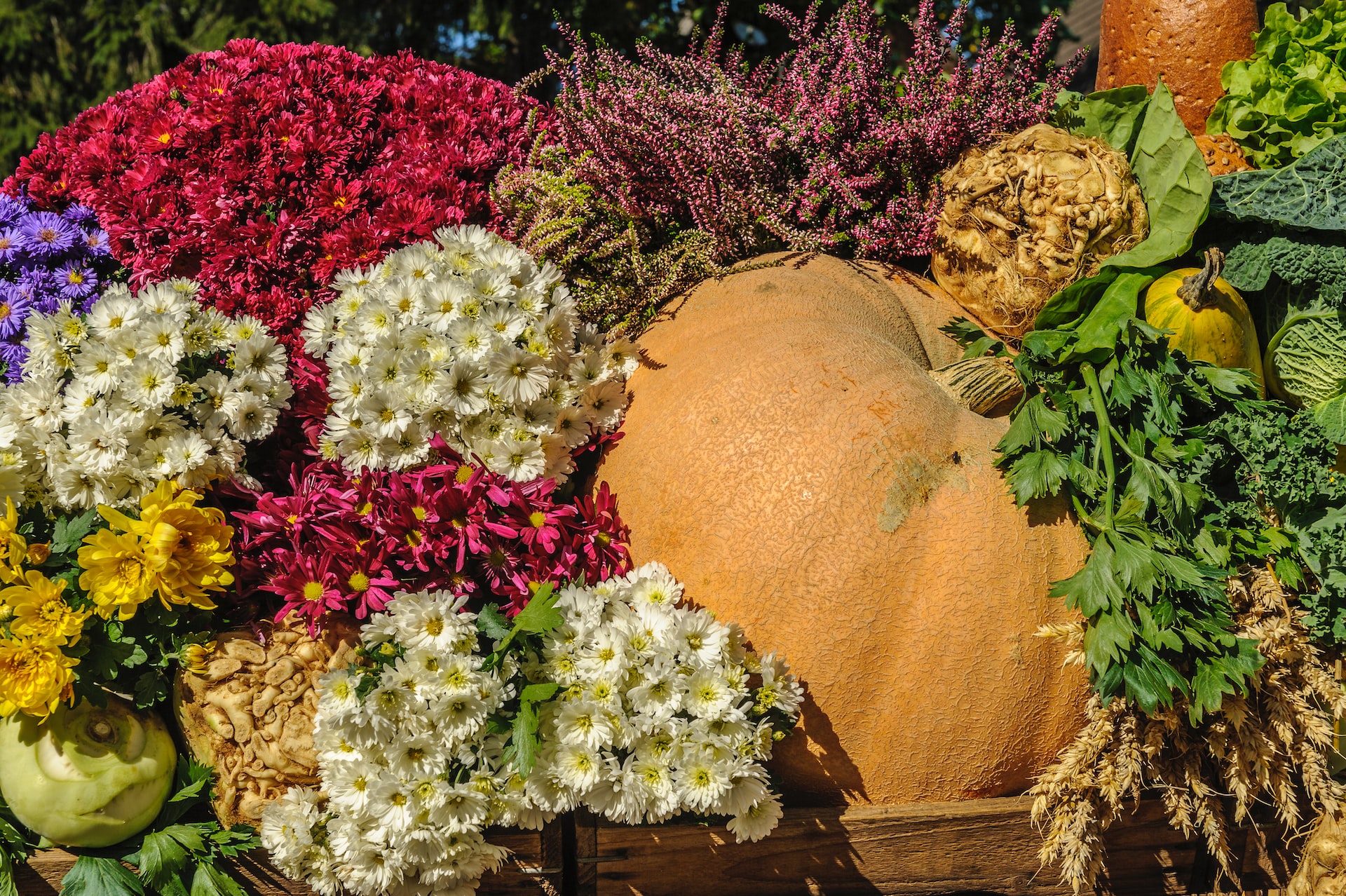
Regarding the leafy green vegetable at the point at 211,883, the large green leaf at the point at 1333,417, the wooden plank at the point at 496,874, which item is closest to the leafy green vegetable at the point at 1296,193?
the large green leaf at the point at 1333,417

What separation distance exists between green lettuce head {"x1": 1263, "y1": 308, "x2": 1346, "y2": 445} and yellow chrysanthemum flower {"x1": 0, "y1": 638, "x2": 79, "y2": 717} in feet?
8.11

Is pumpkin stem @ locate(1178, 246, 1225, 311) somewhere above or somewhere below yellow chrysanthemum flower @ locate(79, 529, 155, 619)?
above

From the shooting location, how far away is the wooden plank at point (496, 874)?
6.01ft

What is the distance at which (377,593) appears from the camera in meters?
1.82

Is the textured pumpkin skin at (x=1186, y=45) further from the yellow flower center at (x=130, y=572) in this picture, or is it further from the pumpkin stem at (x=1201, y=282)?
the yellow flower center at (x=130, y=572)

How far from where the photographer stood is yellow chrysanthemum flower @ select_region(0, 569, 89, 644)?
1732mm

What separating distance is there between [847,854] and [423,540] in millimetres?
1033

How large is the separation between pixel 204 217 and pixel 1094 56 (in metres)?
7.80

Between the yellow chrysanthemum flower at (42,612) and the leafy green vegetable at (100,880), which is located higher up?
the yellow chrysanthemum flower at (42,612)

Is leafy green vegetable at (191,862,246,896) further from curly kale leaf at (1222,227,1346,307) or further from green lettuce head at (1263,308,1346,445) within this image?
curly kale leaf at (1222,227,1346,307)

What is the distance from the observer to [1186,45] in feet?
8.07

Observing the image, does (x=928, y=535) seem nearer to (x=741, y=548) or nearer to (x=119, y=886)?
(x=741, y=548)

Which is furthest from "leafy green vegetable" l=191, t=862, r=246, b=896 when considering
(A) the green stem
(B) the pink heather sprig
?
(A) the green stem

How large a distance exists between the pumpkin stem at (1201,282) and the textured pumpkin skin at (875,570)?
480 millimetres
